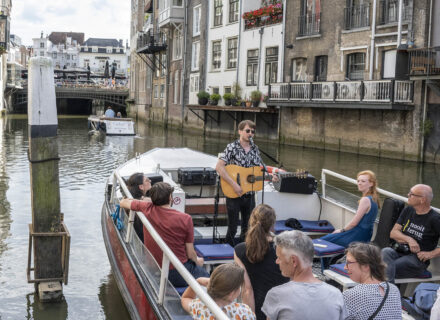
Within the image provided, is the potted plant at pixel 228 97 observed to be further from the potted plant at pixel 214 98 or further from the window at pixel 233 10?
the window at pixel 233 10

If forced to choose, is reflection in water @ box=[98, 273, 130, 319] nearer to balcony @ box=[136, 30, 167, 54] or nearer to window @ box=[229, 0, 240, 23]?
window @ box=[229, 0, 240, 23]

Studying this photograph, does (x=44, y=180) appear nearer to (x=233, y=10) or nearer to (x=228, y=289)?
(x=228, y=289)

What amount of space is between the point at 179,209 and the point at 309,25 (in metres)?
19.9

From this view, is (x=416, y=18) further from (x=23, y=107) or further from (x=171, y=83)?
(x=23, y=107)

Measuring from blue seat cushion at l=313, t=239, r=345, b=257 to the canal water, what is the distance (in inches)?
89.3

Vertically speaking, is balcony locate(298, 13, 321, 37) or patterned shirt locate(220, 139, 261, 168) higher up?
balcony locate(298, 13, 321, 37)

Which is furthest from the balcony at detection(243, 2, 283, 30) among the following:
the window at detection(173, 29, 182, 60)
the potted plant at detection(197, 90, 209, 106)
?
the window at detection(173, 29, 182, 60)

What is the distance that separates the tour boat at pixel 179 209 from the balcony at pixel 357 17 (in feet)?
46.4

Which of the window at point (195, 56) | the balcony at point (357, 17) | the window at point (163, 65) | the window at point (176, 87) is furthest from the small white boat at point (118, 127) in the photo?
the balcony at point (357, 17)

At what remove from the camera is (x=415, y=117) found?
19734 millimetres

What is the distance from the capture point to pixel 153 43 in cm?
4250

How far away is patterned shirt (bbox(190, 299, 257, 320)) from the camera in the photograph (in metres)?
3.31

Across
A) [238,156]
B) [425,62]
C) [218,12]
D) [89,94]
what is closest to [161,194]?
[238,156]

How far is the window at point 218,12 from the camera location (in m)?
32.9
